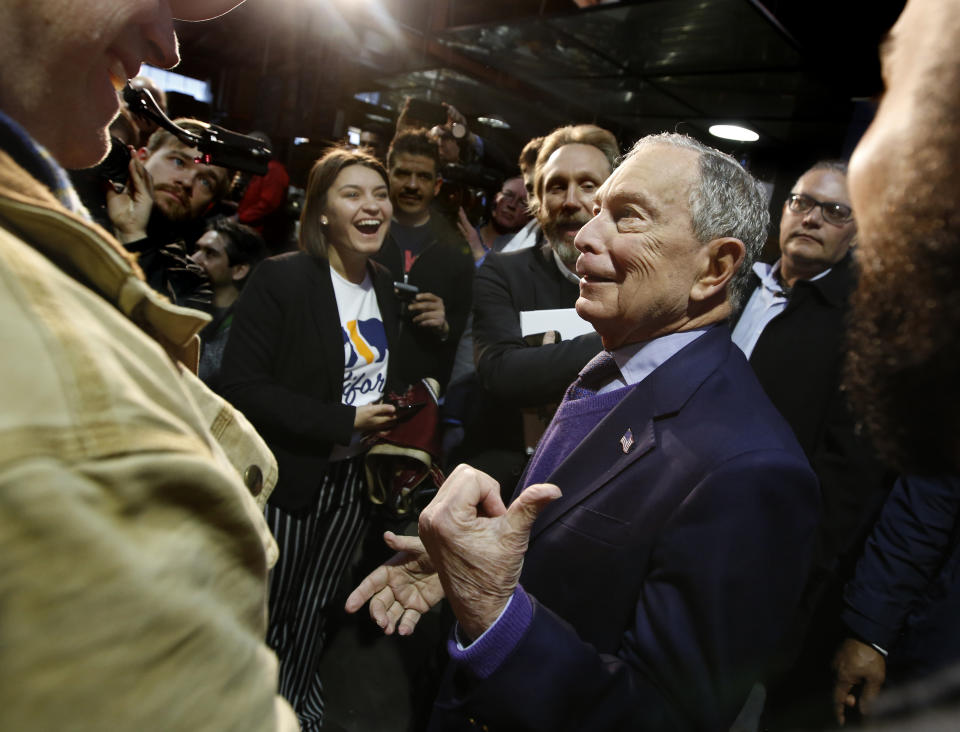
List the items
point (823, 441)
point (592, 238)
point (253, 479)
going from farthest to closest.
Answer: point (823, 441) < point (592, 238) < point (253, 479)

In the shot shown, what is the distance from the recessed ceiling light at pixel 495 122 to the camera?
12.1 ft

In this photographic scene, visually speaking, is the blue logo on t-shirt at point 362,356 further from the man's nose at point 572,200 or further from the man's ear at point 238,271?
the man's ear at point 238,271

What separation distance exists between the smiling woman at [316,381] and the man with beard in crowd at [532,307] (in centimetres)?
47

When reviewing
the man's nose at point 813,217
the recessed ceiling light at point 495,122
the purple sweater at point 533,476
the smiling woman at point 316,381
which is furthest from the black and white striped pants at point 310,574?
the recessed ceiling light at point 495,122

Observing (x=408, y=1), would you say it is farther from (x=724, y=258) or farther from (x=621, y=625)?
(x=621, y=625)

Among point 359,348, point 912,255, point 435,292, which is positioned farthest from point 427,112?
point 912,255

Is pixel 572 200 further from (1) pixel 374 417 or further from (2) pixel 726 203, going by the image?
(1) pixel 374 417

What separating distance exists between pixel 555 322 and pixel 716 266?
2.51 feet

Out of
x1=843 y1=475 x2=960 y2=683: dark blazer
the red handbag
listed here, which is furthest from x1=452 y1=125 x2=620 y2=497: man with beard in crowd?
x1=843 y1=475 x2=960 y2=683: dark blazer

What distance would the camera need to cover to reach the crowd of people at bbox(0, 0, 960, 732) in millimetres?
424

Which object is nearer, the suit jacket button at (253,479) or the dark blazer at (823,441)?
the suit jacket button at (253,479)

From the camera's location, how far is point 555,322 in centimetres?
197

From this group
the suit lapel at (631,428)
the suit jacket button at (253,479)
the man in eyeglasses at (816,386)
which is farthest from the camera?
the man in eyeglasses at (816,386)

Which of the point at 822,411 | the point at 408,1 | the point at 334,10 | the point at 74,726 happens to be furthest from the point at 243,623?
the point at 408,1
